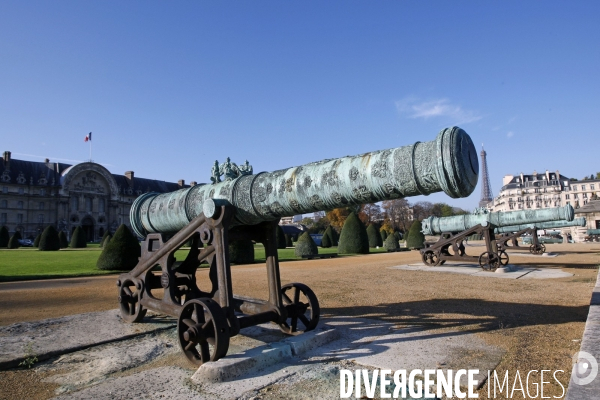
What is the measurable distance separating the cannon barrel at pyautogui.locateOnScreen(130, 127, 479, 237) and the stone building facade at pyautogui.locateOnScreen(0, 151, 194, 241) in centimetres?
6575

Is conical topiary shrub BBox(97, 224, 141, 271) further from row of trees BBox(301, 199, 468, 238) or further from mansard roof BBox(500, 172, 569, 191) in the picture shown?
mansard roof BBox(500, 172, 569, 191)

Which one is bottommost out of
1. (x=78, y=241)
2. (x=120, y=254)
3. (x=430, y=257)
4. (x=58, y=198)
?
(x=430, y=257)

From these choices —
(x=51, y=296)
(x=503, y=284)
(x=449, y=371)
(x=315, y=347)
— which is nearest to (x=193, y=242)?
(x=315, y=347)

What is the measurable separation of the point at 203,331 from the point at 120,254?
13.8 metres

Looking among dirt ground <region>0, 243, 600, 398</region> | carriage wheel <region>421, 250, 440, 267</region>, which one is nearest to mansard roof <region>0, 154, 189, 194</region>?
dirt ground <region>0, 243, 600, 398</region>

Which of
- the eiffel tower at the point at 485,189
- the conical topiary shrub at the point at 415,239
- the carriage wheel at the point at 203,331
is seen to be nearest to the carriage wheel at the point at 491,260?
the carriage wheel at the point at 203,331

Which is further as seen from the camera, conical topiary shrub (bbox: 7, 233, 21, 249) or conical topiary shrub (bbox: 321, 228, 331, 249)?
conical topiary shrub (bbox: 321, 228, 331, 249)

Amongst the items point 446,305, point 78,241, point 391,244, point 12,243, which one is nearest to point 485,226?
point 446,305

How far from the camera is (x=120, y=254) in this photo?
15938 millimetres

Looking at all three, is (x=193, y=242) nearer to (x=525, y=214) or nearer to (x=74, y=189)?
(x=525, y=214)

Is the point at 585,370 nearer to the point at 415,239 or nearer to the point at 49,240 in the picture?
the point at 415,239

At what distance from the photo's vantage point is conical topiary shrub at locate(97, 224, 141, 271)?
15797 mm

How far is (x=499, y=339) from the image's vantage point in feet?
14.5

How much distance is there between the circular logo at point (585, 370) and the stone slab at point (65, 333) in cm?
432
